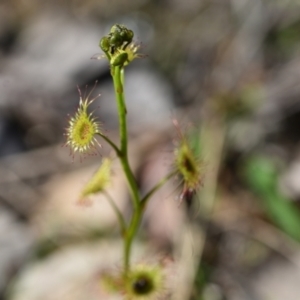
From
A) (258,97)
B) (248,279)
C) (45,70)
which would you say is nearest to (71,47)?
(45,70)

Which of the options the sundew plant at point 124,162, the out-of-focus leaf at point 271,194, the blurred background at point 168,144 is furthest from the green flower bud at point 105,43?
the out-of-focus leaf at point 271,194

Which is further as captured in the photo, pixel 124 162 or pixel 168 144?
pixel 168 144

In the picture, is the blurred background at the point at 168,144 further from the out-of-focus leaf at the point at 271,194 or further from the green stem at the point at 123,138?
the green stem at the point at 123,138

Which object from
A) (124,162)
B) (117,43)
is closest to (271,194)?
(124,162)

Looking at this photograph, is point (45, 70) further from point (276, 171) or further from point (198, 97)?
point (276, 171)

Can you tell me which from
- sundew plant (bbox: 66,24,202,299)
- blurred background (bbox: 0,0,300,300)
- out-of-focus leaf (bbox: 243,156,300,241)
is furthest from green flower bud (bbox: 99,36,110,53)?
out-of-focus leaf (bbox: 243,156,300,241)

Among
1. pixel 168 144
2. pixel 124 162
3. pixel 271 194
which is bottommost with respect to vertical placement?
pixel 124 162

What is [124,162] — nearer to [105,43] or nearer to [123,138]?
[123,138]
